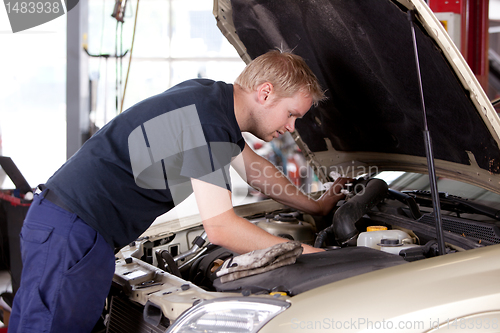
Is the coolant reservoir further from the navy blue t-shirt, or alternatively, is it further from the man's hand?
the navy blue t-shirt

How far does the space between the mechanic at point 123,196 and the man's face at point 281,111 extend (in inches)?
1.2

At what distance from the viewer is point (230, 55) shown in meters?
8.37

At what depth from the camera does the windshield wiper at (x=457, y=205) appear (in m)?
1.47

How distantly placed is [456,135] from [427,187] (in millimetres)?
439

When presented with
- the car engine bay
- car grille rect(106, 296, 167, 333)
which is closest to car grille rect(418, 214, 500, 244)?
the car engine bay

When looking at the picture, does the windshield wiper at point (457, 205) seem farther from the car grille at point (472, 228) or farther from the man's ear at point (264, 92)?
the man's ear at point (264, 92)

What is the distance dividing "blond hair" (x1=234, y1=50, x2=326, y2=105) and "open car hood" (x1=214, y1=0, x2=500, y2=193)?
0.29m

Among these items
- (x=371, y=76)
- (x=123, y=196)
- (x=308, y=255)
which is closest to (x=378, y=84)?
(x=371, y=76)

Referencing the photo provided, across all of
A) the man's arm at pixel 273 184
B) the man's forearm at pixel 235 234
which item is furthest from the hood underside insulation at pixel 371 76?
the man's forearm at pixel 235 234

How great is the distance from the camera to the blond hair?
1292mm

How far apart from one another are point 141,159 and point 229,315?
1.80 feet

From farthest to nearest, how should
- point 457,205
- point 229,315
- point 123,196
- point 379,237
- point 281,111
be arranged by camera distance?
point 457,205
point 379,237
point 281,111
point 123,196
point 229,315

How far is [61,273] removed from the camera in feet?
3.82

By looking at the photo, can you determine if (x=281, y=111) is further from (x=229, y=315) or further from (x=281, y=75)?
(x=229, y=315)
